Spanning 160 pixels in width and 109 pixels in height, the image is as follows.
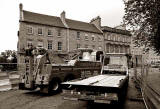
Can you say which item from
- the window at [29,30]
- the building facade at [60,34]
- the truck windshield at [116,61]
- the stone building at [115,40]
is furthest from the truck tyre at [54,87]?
the stone building at [115,40]

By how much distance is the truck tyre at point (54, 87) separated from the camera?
26.7ft

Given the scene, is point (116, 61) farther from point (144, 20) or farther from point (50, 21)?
point (50, 21)

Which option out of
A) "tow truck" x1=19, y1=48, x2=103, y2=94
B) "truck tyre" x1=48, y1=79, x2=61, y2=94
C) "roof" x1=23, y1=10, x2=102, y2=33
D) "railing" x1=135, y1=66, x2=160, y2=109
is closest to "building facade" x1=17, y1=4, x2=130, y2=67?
"roof" x1=23, y1=10, x2=102, y2=33

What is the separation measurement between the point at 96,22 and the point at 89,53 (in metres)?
28.1

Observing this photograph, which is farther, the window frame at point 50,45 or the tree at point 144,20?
the window frame at point 50,45

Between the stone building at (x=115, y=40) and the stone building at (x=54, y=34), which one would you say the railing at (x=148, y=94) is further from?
the stone building at (x=115, y=40)

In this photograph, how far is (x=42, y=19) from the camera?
29.7m

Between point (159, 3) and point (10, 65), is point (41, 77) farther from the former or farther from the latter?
point (159, 3)

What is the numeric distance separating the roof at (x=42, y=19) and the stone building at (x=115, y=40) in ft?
41.8

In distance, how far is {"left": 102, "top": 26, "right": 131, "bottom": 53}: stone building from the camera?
1521 inches

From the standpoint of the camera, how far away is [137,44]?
11.2 meters

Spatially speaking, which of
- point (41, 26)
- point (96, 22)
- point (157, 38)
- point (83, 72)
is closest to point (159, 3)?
point (157, 38)

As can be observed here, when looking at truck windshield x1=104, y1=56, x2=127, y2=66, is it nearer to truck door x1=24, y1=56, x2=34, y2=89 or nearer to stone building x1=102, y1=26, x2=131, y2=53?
truck door x1=24, y1=56, x2=34, y2=89

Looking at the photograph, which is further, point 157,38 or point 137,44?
point 137,44
